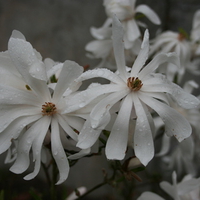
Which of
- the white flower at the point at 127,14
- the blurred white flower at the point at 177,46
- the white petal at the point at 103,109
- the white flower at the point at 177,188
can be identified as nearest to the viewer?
the white petal at the point at 103,109

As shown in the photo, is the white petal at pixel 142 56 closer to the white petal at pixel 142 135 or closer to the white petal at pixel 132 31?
the white petal at pixel 142 135

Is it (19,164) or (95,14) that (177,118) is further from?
(95,14)

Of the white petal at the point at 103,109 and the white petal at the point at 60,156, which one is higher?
the white petal at the point at 103,109

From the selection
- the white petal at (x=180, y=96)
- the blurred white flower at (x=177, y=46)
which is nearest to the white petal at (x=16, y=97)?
the white petal at (x=180, y=96)

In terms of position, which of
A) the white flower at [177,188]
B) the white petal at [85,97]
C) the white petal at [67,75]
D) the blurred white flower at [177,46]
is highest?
the blurred white flower at [177,46]

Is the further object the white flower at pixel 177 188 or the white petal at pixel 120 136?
the white flower at pixel 177 188

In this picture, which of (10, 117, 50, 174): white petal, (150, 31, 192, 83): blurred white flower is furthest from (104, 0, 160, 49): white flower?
(10, 117, 50, 174): white petal

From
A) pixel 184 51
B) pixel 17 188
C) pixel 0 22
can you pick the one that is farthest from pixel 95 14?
pixel 17 188

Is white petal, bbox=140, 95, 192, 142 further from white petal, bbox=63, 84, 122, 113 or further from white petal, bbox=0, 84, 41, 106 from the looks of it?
white petal, bbox=0, 84, 41, 106
